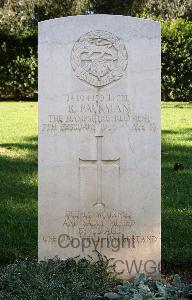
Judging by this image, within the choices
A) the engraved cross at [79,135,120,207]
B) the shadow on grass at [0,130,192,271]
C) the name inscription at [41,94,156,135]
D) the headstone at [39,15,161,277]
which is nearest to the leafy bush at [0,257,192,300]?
the headstone at [39,15,161,277]

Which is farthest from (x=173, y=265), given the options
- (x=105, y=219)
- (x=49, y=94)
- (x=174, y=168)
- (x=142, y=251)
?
(x=174, y=168)

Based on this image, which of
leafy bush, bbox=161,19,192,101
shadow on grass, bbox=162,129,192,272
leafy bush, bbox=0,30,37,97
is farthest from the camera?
leafy bush, bbox=0,30,37,97

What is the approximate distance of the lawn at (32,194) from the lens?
16.2ft

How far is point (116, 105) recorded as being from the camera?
4281mm

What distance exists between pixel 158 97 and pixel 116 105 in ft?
1.02

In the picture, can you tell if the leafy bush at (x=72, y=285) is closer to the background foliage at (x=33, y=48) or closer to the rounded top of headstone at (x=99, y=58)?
the rounded top of headstone at (x=99, y=58)

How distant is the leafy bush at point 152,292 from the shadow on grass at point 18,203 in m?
1.19

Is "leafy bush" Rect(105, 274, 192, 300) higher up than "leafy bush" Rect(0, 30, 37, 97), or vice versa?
"leafy bush" Rect(0, 30, 37, 97)

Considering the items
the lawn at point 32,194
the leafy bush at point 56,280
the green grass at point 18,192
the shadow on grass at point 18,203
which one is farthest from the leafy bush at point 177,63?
the leafy bush at point 56,280

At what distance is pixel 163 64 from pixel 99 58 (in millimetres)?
14886

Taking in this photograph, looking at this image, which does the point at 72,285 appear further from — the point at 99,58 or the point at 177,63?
the point at 177,63

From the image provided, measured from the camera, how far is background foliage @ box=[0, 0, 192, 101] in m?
18.9

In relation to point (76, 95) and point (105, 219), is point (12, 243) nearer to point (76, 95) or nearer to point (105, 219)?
point (105, 219)

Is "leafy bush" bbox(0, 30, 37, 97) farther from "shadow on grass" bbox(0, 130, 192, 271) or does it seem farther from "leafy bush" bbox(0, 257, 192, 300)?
"leafy bush" bbox(0, 257, 192, 300)
